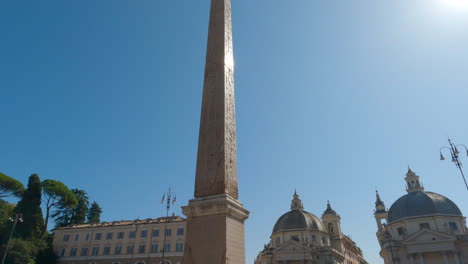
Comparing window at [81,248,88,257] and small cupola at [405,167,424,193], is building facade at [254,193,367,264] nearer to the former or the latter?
small cupola at [405,167,424,193]

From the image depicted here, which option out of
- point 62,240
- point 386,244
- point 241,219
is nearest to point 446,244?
point 386,244

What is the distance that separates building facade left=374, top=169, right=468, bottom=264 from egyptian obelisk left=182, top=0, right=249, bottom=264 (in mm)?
49116

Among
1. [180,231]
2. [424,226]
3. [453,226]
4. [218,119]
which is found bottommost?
[218,119]

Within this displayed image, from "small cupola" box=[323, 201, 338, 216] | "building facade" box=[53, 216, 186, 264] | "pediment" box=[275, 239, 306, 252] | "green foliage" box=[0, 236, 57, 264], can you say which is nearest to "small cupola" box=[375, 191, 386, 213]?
"small cupola" box=[323, 201, 338, 216]

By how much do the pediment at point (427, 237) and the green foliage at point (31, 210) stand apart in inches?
2112

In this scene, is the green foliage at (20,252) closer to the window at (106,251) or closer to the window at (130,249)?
the window at (106,251)

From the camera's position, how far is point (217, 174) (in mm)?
5996

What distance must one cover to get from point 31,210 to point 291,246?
38.4 metres

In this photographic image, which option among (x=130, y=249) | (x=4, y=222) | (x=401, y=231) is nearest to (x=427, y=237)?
(x=401, y=231)

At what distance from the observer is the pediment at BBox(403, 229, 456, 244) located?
43044 millimetres

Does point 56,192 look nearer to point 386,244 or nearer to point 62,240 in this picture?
point 62,240

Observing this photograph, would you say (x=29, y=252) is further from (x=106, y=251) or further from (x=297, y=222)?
(x=297, y=222)

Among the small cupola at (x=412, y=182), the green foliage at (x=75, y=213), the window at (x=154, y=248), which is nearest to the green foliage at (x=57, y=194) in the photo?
the green foliage at (x=75, y=213)

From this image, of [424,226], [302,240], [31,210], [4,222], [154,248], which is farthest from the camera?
[302,240]
